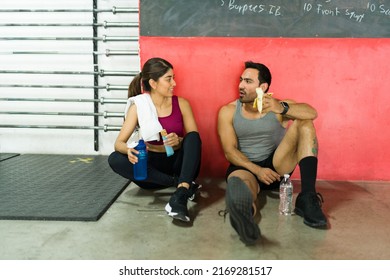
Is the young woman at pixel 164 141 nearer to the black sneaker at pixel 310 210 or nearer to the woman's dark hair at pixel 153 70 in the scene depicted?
the woman's dark hair at pixel 153 70

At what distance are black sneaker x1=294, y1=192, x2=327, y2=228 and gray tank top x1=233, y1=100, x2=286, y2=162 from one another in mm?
467

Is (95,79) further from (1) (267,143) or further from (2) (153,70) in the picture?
(1) (267,143)

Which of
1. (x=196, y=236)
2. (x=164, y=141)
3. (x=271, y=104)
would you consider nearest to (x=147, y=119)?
(x=164, y=141)

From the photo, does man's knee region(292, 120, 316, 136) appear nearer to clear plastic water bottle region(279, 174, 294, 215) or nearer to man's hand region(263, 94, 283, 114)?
man's hand region(263, 94, 283, 114)

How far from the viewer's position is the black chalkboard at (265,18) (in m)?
3.11

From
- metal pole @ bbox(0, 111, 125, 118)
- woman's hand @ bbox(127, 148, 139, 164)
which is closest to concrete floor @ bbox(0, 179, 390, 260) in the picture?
woman's hand @ bbox(127, 148, 139, 164)

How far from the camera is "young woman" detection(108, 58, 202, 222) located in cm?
259

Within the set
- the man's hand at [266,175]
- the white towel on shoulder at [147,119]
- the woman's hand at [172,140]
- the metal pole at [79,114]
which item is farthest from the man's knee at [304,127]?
the metal pole at [79,114]

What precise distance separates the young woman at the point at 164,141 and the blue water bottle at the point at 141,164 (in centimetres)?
3

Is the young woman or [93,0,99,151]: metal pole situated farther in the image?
[93,0,99,151]: metal pole

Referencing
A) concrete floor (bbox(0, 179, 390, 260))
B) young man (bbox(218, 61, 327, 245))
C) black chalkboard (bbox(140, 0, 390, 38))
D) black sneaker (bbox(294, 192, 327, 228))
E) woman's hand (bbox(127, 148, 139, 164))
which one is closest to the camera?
concrete floor (bbox(0, 179, 390, 260))

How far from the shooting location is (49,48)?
13.0 feet

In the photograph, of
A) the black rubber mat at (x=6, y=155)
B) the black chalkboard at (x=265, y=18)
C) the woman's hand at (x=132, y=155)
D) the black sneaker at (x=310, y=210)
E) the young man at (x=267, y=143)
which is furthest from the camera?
the black rubber mat at (x=6, y=155)

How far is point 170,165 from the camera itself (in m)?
2.82
